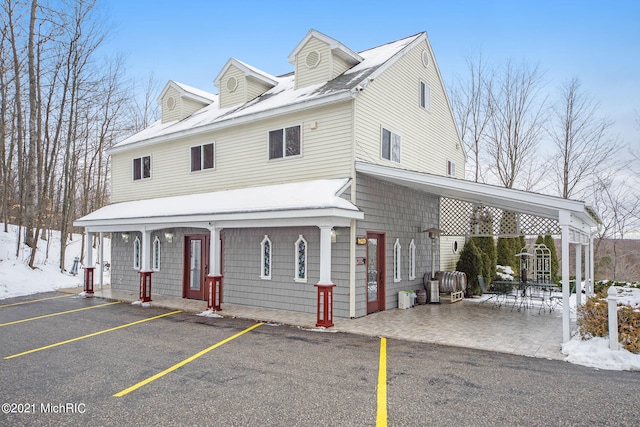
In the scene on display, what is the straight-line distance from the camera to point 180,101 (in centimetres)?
1623

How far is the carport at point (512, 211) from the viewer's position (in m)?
7.47

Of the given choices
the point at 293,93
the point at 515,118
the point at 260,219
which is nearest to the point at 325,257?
the point at 260,219

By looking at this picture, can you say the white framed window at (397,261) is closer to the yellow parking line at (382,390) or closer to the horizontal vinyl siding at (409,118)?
the horizontal vinyl siding at (409,118)

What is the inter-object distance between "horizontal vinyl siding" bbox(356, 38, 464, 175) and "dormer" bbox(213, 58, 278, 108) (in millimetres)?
4745

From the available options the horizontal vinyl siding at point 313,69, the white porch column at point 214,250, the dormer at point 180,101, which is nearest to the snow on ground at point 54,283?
the white porch column at point 214,250

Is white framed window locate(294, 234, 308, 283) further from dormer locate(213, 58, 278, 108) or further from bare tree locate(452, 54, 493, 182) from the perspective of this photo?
bare tree locate(452, 54, 493, 182)

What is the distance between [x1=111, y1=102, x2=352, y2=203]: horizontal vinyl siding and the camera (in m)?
10.1

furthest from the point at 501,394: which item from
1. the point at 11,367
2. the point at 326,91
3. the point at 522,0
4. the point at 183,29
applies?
the point at 183,29

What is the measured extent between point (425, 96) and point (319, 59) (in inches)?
162

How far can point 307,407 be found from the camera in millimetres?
4508

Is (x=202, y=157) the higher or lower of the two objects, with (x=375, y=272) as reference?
higher

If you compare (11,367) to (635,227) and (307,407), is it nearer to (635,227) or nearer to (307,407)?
(307,407)

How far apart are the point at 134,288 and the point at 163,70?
20849mm

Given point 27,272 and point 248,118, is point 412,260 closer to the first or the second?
point 248,118
